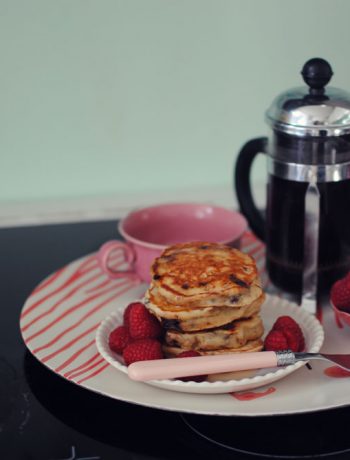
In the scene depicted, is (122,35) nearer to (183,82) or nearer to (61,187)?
(183,82)

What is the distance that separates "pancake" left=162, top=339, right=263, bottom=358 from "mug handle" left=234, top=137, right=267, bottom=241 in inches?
11.3

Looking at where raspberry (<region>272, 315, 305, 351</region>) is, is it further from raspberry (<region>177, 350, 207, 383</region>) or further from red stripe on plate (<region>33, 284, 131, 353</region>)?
red stripe on plate (<region>33, 284, 131, 353</region>)

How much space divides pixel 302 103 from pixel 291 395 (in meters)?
0.36

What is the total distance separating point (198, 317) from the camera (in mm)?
916

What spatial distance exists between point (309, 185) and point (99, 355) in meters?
0.33

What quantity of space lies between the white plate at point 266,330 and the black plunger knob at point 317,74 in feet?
→ 0.89

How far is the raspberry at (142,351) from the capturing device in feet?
3.01

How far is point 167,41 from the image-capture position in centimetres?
145

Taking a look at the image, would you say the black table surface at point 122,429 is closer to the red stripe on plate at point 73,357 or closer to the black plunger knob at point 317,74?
the red stripe on plate at point 73,357

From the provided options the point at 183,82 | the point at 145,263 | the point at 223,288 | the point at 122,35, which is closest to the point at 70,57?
the point at 122,35

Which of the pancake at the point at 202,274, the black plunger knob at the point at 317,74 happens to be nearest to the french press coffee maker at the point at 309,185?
the black plunger knob at the point at 317,74

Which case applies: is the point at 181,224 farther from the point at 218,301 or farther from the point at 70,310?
the point at 218,301

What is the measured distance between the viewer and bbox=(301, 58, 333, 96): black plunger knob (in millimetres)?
1027

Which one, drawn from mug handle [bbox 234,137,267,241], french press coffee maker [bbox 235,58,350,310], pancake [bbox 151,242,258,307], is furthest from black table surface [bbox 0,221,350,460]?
mug handle [bbox 234,137,267,241]
